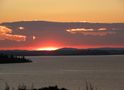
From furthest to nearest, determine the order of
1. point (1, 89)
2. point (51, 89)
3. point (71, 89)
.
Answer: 1. point (71, 89)
2. point (1, 89)
3. point (51, 89)

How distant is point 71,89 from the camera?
292 ft

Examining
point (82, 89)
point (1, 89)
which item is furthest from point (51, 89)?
point (82, 89)

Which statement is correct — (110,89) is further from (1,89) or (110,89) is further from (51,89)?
(51,89)

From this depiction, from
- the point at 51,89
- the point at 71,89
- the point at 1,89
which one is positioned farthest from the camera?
the point at 71,89

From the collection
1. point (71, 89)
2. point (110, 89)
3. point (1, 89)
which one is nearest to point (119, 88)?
point (110, 89)

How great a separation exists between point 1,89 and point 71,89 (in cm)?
1256

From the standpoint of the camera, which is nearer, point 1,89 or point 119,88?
point 1,89

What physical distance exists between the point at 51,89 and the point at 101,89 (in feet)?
114

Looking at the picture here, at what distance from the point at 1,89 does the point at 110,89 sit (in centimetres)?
Answer: 1959

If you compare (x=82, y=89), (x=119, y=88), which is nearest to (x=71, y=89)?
(x=82, y=89)

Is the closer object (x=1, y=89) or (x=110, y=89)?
(x=1, y=89)

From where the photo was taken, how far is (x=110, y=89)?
299ft

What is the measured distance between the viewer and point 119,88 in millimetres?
93500

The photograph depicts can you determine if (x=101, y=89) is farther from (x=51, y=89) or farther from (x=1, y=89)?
(x=51, y=89)
